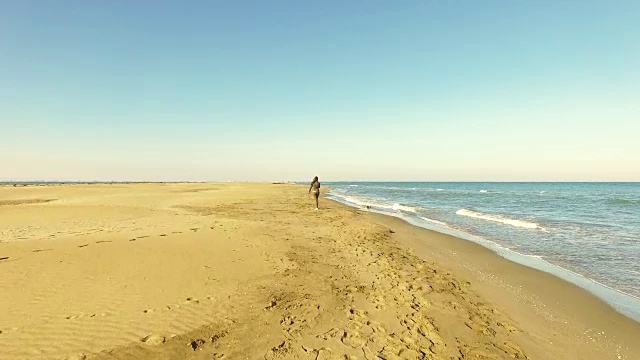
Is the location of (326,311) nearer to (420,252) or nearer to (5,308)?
(5,308)

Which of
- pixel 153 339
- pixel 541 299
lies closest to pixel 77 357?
pixel 153 339

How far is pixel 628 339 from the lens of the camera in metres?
6.36

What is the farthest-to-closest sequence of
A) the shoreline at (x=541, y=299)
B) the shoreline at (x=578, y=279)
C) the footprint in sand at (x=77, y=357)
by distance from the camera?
the shoreline at (x=578, y=279) → the shoreline at (x=541, y=299) → the footprint in sand at (x=77, y=357)

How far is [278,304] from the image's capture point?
7164 millimetres

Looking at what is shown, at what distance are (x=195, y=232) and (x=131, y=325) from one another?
334 inches

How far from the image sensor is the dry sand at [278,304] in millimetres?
5410

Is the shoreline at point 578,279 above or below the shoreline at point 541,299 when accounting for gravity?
below

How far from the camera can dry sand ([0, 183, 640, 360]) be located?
5410 millimetres

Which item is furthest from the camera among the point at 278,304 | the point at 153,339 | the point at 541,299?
the point at 541,299

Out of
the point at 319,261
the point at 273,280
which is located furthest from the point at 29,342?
the point at 319,261

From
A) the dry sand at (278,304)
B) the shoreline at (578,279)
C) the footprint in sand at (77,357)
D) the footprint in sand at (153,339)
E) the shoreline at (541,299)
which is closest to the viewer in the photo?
the footprint in sand at (77,357)

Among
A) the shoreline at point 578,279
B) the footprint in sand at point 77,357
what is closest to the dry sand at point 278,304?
the footprint in sand at point 77,357

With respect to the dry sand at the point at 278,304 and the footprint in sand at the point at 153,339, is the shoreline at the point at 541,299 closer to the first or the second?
the dry sand at the point at 278,304

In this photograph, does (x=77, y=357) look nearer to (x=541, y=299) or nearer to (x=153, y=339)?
(x=153, y=339)
